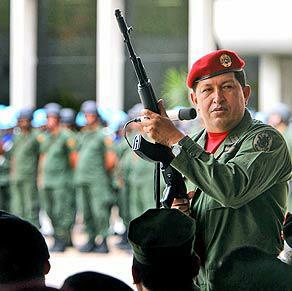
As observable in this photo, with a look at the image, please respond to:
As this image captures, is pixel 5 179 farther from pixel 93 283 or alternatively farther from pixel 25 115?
pixel 93 283

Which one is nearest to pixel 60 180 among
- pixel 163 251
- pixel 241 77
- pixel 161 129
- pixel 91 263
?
pixel 91 263

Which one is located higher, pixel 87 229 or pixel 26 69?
pixel 26 69

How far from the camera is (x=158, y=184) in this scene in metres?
2.81

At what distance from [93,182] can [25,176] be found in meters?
0.84

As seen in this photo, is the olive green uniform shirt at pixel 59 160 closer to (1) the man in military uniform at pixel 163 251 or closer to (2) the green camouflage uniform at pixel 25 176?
(2) the green camouflage uniform at pixel 25 176

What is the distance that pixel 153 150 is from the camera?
2719 mm

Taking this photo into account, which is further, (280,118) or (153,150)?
(280,118)

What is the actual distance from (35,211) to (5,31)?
388cm

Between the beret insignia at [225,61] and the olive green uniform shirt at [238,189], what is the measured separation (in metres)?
0.14

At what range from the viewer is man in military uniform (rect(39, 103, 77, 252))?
9578 mm

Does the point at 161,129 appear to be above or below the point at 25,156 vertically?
above

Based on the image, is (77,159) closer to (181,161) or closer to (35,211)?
(35,211)

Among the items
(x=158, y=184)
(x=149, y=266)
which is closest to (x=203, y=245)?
(x=158, y=184)

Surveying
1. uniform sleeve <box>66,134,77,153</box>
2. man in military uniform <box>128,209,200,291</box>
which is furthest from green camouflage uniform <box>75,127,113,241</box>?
man in military uniform <box>128,209,200,291</box>
